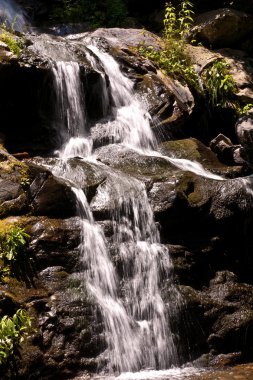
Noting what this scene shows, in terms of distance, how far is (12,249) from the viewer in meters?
5.99

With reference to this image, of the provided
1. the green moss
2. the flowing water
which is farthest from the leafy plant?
the flowing water

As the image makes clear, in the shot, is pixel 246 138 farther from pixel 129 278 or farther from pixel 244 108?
pixel 129 278

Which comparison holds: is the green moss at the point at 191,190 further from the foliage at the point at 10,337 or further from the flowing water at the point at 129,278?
the foliage at the point at 10,337

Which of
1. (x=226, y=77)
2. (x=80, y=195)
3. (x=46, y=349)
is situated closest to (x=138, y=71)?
(x=226, y=77)

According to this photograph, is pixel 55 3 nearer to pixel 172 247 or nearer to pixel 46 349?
pixel 172 247

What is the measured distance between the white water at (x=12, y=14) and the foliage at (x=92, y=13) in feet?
3.43

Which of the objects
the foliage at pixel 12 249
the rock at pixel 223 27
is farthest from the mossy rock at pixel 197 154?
the rock at pixel 223 27

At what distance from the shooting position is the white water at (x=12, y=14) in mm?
15172

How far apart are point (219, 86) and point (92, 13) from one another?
6.37m

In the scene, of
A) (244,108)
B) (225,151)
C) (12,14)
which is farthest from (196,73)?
(12,14)

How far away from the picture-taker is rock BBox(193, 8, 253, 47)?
14.5 metres

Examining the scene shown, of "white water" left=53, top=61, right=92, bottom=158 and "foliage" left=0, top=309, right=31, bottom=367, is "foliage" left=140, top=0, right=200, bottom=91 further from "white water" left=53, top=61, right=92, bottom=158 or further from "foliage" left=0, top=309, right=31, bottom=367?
"foliage" left=0, top=309, right=31, bottom=367

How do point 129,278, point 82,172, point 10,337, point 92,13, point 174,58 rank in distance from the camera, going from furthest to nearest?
point 92,13 → point 174,58 → point 82,172 → point 129,278 → point 10,337

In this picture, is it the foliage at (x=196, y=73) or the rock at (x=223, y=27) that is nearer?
the foliage at (x=196, y=73)
